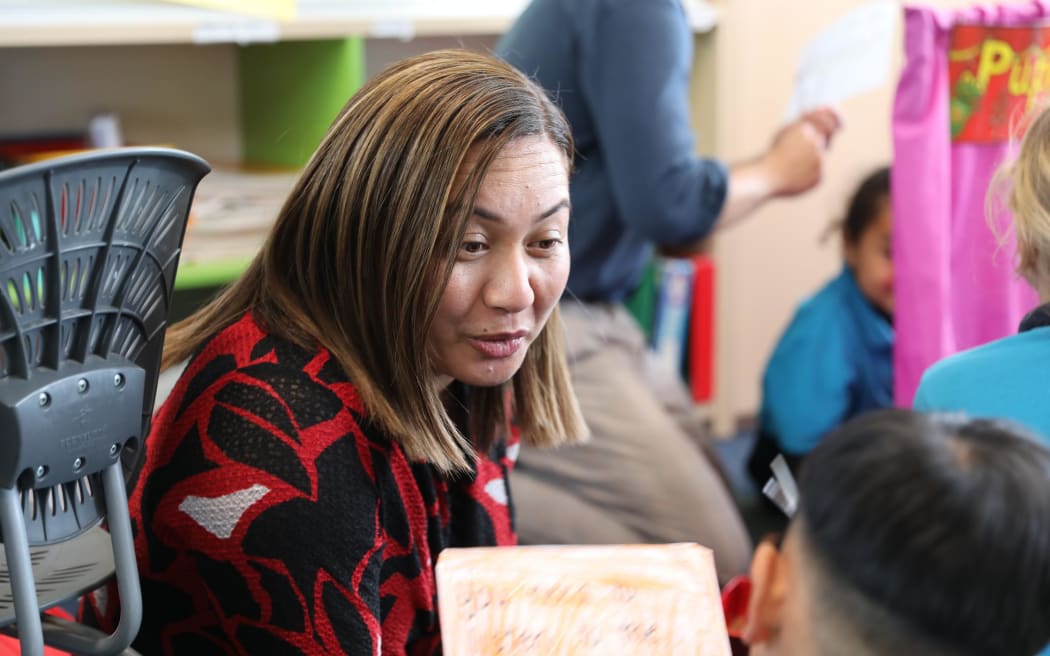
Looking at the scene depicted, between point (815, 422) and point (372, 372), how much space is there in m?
1.45

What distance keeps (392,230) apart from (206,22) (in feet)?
3.64

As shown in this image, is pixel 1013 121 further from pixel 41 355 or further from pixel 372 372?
pixel 41 355

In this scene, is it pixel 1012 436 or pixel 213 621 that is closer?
pixel 1012 436

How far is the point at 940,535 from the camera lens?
0.54 m

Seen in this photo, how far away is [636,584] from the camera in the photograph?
714mm

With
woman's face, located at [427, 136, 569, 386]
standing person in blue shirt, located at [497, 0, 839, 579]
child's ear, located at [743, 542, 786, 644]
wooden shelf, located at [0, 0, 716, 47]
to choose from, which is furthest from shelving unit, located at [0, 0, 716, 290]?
child's ear, located at [743, 542, 786, 644]

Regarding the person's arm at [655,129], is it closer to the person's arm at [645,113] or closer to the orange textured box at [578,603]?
the person's arm at [645,113]

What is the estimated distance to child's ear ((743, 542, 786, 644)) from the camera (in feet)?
2.05

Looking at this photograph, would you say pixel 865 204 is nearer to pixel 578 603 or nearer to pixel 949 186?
pixel 949 186

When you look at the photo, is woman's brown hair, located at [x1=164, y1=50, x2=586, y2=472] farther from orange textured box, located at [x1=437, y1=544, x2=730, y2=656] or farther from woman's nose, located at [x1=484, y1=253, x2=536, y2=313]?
orange textured box, located at [x1=437, y1=544, x2=730, y2=656]

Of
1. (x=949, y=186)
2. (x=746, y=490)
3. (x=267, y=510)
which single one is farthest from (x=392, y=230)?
(x=746, y=490)

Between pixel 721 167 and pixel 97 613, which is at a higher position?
pixel 721 167

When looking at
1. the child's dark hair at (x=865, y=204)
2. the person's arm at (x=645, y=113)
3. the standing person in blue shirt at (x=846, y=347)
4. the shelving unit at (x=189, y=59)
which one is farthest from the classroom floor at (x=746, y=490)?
the shelving unit at (x=189, y=59)

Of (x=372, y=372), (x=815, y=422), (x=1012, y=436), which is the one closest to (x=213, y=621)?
(x=372, y=372)
